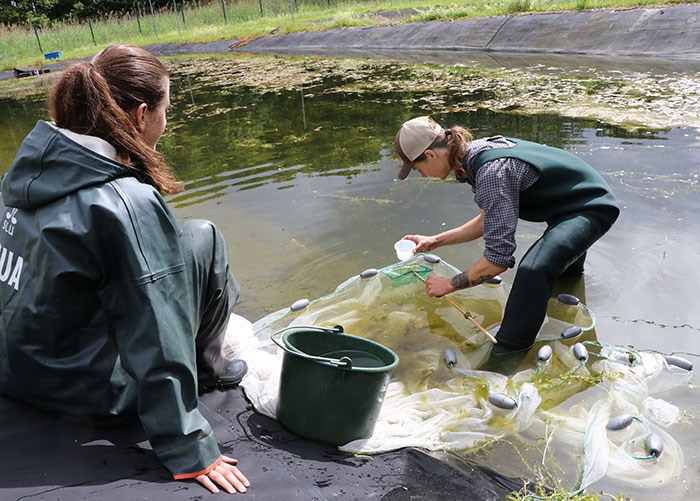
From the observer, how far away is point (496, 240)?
8.25ft

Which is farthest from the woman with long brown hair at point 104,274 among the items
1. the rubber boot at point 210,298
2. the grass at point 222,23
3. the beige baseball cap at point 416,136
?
the grass at point 222,23

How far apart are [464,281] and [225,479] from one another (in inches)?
56.8

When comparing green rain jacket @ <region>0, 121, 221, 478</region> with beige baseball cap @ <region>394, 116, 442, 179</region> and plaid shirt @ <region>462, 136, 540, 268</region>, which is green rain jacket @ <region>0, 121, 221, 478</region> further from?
plaid shirt @ <region>462, 136, 540, 268</region>

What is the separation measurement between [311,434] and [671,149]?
4787mm

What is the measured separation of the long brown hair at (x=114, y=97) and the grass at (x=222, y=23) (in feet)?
52.8

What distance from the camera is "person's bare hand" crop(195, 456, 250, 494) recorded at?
1.60 meters

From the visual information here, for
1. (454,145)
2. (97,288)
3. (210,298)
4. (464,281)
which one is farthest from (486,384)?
(97,288)

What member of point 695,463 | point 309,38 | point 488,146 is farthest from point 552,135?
point 309,38

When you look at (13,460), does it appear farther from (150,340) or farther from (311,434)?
(311,434)

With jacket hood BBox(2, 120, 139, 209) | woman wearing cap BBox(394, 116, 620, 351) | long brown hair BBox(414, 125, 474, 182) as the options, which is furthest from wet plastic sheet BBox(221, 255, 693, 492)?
jacket hood BBox(2, 120, 139, 209)

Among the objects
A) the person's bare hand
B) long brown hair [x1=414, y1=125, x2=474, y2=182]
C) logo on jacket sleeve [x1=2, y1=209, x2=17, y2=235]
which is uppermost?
logo on jacket sleeve [x1=2, y1=209, x2=17, y2=235]

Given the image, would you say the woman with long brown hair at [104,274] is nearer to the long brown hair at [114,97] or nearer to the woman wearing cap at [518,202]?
the long brown hair at [114,97]

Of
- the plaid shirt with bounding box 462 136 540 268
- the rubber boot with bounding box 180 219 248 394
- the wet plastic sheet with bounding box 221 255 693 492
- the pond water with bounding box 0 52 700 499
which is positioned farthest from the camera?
the pond water with bounding box 0 52 700 499

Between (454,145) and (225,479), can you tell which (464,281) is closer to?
(454,145)
